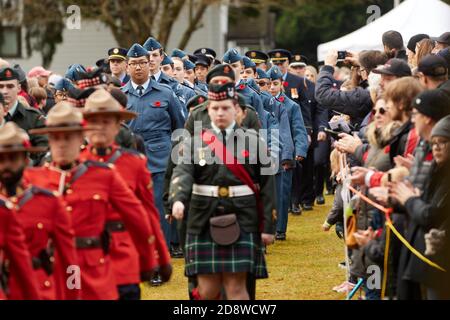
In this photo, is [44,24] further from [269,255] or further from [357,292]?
[357,292]

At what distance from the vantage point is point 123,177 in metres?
9.87

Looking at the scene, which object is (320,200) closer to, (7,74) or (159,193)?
(159,193)

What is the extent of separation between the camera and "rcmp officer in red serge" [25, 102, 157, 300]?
8984 mm

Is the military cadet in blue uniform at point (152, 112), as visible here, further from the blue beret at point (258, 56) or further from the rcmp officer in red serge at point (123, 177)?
the blue beret at point (258, 56)

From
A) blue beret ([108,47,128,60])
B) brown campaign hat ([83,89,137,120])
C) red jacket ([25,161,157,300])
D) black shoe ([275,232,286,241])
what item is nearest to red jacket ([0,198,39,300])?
red jacket ([25,161,157,300])

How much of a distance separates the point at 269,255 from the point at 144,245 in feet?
23.1

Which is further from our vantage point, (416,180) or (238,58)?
(238,58)

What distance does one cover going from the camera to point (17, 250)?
8008 millimetres

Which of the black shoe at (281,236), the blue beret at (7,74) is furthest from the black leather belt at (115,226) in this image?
the black shoe at (281,236)

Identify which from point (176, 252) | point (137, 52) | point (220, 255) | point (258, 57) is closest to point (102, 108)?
point (220, 255)

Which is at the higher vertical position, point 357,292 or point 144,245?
point 144,245

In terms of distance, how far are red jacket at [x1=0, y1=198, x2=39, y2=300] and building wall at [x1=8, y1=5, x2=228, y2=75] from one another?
40.0m

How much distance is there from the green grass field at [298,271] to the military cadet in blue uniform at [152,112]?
3.99 ft
